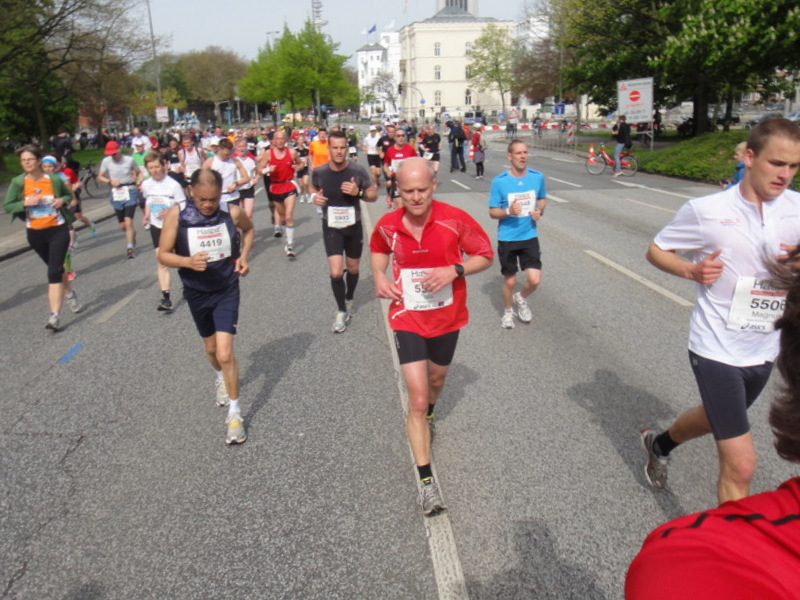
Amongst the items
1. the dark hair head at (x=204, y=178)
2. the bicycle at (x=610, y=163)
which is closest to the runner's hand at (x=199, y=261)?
the dark hair head at (x=204, y=178)

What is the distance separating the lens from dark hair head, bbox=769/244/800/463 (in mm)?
1250

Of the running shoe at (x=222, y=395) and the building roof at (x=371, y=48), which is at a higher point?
the building roof at (x=371, y=48)

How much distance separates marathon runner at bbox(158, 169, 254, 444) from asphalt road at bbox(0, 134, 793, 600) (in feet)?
1.80

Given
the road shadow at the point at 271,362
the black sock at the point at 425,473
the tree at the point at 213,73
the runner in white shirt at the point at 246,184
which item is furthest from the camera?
the tree at the point at 213,73

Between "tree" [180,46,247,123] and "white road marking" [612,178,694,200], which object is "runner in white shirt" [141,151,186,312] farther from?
"tree" [180,46,247,123]

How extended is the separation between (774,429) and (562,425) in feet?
10.8

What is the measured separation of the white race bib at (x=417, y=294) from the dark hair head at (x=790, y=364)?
2524 mm

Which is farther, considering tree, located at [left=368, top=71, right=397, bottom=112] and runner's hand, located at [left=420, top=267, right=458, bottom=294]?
tree, located at [left=368, top=71, right=397, bottom=112]

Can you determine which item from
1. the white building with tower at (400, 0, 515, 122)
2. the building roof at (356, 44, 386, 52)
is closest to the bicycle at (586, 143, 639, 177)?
the white building with tower at (400, 0, 515, 122)

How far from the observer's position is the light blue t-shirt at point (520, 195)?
652cm

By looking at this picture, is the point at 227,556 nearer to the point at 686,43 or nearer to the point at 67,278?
the point at 67,278

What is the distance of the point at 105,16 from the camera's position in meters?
28.6

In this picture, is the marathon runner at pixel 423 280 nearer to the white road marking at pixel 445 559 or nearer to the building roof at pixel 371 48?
the white road marking at pixel 445 559

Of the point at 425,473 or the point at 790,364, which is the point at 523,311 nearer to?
the point at 425,473
